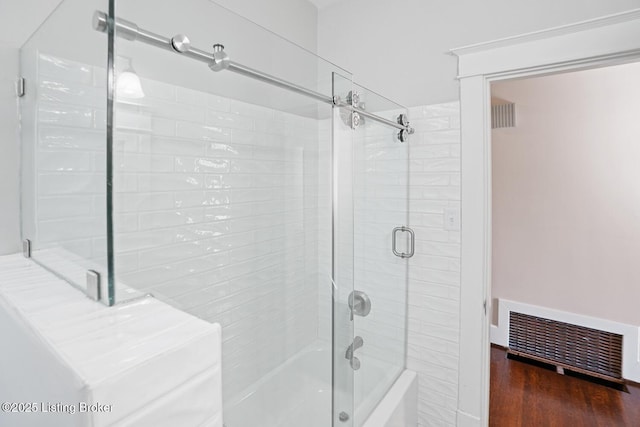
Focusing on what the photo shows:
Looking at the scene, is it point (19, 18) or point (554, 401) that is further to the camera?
point (554, 401)

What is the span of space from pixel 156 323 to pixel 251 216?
1073mm

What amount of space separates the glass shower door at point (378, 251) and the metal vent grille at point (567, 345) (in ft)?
5.58

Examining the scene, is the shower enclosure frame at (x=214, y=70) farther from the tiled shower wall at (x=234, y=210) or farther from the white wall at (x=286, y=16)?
the white wall at (x=286, y=16)

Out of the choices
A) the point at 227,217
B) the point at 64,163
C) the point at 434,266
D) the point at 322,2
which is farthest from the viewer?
the point at 322,2

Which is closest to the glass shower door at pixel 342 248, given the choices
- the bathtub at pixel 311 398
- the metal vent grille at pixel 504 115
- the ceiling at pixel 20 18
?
the bathtub at pixel 311 398

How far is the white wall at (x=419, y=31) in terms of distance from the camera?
161cm

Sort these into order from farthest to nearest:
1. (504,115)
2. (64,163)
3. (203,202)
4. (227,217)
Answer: (504,115) → (227,217) → (203,202) → (64,163)

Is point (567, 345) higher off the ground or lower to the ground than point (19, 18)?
lower

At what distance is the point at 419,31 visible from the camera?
6.40 ft

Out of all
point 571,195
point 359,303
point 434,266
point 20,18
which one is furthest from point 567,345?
point 20,18

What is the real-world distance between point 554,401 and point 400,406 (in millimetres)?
1409

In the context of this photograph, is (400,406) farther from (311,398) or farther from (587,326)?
(587,326)

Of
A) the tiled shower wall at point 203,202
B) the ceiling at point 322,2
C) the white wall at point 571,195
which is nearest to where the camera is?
the tiled shower wall at point 203,202

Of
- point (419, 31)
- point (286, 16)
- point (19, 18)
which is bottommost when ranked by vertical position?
point (19, 18)
